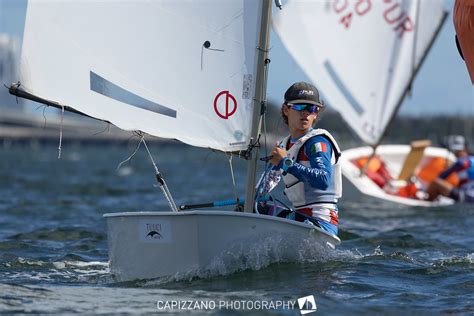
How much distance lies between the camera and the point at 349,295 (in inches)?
233

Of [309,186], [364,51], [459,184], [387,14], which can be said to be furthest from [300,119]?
[387,14]

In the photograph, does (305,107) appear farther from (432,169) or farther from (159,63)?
(432,169)

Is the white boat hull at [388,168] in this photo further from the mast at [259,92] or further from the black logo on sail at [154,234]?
the black logo on sail at [154,234]

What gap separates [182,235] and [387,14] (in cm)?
908

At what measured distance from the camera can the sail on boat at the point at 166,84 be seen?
19.7 ft

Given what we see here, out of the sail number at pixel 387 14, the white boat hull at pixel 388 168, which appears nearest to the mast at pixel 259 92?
the white boat hull at pixel 388 168

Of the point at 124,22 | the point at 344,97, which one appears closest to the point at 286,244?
the point at 124,22

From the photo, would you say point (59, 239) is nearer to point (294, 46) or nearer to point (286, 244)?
point (286, 244)

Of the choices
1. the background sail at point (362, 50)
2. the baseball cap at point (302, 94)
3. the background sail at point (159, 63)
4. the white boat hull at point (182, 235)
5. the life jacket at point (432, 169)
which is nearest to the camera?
the white boat hull at point (182, 235)

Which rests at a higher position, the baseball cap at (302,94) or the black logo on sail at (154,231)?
the baseball cap at (302,94)

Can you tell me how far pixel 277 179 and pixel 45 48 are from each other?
1.86 metres

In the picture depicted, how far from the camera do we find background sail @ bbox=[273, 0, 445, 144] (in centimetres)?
1418

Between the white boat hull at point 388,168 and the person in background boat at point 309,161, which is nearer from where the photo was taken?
the person in background boat at point 309,161

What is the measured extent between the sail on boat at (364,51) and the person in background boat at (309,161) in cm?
768
